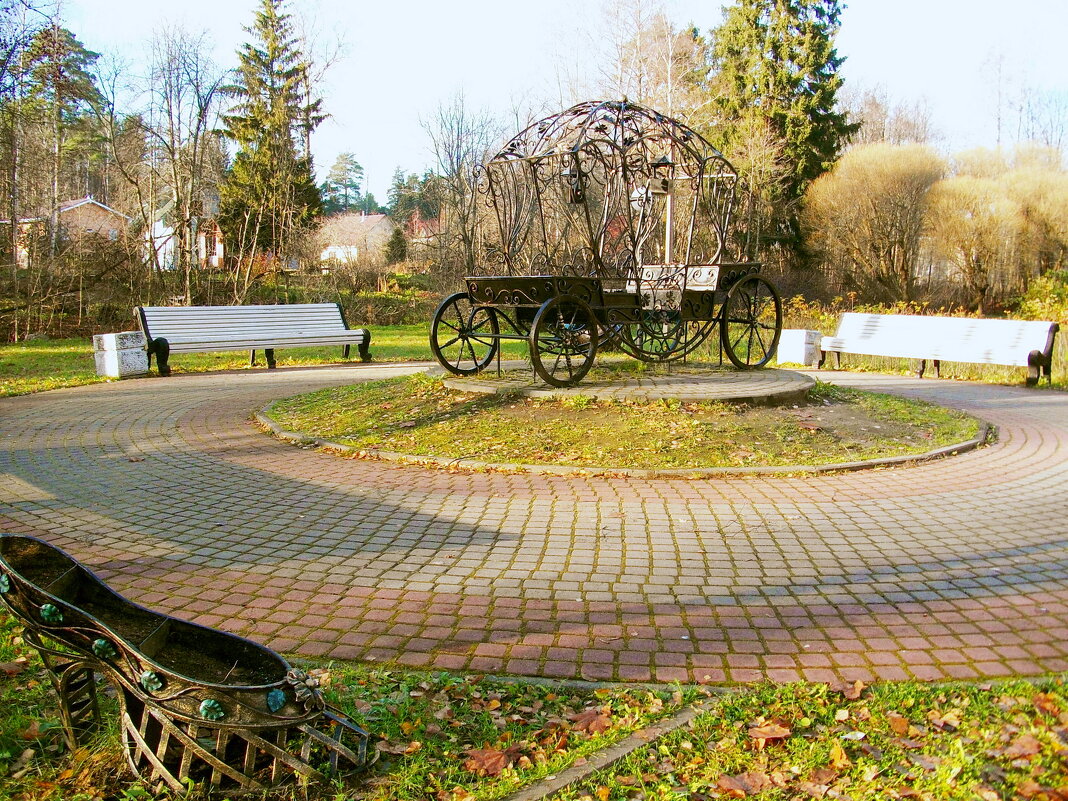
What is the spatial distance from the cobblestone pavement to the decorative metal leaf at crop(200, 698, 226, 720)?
117cm

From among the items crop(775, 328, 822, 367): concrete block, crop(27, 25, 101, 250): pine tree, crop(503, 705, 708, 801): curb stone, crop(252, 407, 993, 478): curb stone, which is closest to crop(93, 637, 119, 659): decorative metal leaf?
crop(503, 705, 708, 801): curb stone

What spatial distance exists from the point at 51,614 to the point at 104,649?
213 mm

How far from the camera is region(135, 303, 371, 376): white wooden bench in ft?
45.8

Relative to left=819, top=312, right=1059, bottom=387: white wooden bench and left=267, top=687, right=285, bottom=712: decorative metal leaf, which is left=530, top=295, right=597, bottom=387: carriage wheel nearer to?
left=267, top=687, right=285, bottom=712: decorative metal leaf

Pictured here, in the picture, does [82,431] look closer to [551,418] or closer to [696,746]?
[551,418]

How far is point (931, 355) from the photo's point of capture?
44.5 feet

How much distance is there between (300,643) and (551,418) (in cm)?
479

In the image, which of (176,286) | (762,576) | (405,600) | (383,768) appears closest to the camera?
(383,768)

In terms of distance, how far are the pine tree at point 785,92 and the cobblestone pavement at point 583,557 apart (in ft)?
96.9

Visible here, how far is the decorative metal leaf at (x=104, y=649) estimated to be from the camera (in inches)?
96.1

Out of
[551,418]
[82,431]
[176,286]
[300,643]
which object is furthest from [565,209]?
[176,286]

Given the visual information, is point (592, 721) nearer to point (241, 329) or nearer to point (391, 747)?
point (391, 747)

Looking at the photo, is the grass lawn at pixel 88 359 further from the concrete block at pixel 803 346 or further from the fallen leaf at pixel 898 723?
the fallen leaf at pixel 898 723

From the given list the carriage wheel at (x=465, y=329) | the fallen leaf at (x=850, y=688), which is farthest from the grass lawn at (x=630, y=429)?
the fallen leaf at (x=850, y=688)
